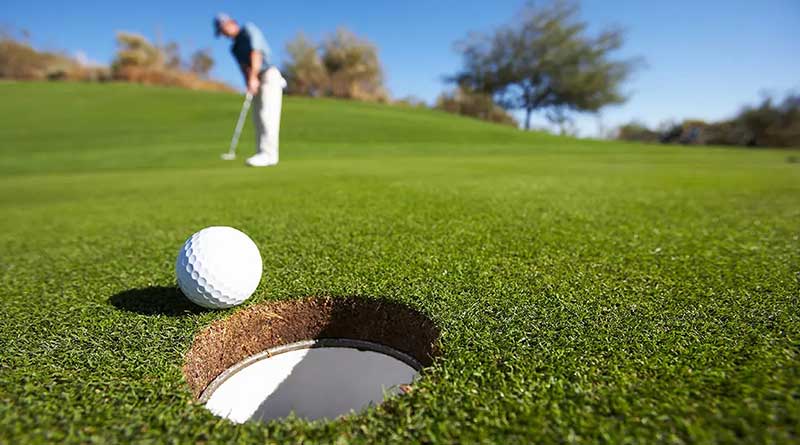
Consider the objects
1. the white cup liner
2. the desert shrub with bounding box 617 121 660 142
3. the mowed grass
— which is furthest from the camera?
the desert shrub with bounding box 617 121 660 142

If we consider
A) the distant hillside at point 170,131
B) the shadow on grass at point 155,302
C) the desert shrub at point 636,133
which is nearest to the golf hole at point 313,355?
the shadow on grass at point 155,302

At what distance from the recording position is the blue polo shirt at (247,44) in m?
5.29

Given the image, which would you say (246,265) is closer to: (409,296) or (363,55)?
(409,296)

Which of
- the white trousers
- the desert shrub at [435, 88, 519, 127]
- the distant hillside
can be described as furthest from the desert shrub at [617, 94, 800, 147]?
the white trousers

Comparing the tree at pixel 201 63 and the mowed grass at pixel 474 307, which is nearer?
the mowed grass at pixel 474 307

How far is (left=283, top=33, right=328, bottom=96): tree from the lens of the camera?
39000mm

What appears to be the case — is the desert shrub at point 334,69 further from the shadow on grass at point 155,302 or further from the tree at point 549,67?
the shadow on grass at point 155,302

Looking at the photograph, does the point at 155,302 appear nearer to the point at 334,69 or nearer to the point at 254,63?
the point at 254,63

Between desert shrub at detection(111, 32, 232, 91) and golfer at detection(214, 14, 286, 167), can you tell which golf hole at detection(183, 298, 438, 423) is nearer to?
golfer at detection(214, 14, 286, 167)

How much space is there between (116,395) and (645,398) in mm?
1478

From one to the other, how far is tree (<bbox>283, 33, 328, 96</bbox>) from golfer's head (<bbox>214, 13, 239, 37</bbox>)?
116ft

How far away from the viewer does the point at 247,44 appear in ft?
17.5

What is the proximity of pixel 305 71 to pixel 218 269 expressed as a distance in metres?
40.6

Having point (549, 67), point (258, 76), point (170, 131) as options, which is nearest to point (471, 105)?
point (549, 67)
